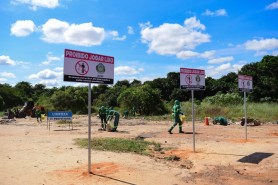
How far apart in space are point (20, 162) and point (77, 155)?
1.91 metres

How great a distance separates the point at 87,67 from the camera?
845cm

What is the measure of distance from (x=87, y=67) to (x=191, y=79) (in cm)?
475

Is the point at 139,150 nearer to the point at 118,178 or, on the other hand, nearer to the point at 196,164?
the point at 196,164

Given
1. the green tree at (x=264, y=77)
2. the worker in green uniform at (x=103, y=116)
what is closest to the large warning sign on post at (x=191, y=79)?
the worker in green uniform at (x=103, y=116)

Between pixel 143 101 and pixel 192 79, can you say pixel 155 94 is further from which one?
pixel 192 79

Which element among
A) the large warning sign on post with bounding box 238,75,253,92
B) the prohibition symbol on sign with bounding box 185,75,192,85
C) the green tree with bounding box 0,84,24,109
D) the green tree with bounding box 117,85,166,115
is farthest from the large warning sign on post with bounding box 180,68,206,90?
the green tree with bounding box 0,84,24,109

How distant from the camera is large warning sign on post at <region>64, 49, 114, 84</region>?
806cm

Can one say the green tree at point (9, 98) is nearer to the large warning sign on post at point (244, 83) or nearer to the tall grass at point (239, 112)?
the tall grass at point (239, 112)

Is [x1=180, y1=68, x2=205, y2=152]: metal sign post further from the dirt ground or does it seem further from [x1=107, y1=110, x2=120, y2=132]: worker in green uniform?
[x1=107, y1=110, x2=120, y2=132]: worker in green uniform

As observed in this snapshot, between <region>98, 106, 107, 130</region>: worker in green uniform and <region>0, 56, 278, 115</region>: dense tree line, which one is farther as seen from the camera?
<region>0, 56, 278, 115</region>: dense tree line

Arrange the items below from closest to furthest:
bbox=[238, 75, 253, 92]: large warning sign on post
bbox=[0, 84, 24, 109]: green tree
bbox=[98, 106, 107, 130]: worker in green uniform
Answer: bbox=[238, 75, 253, 92]: large warning sign on post → bbox=[98, 106, 107, 130]: worker in green uniform → bbox=[0, 84, 24, 109]: green tree

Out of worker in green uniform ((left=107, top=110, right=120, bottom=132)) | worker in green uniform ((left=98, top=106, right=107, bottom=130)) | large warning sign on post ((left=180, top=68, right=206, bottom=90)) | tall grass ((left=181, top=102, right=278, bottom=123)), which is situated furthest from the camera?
tall grass ((left=181, top=102, right=278, bottom=123))

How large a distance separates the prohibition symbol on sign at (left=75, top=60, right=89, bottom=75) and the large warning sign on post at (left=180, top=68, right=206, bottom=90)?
13.9 ft

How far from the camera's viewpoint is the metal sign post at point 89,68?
8.07 m
